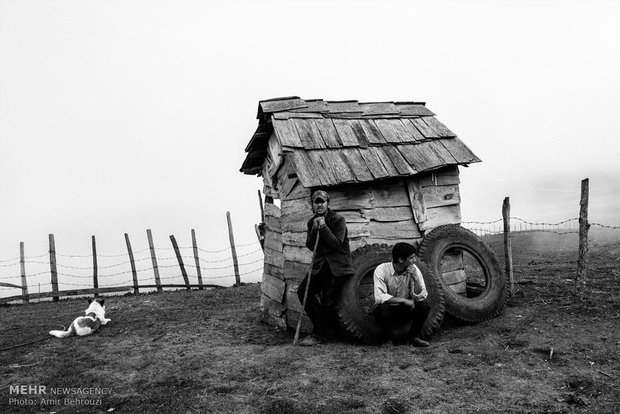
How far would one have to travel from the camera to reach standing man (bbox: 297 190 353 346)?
6184mm

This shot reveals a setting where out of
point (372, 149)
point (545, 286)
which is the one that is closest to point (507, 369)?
point (372, 149)

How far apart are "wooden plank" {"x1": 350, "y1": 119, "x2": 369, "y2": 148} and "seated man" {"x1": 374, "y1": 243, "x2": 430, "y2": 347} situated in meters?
2.59

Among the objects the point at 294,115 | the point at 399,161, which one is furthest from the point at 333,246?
the point at 294,115

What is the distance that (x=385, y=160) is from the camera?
293 inches

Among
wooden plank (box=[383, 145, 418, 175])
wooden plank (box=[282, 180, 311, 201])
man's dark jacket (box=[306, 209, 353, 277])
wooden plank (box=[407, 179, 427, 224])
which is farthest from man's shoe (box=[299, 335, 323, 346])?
wooden plank (box=[383, 145, 418, 175])

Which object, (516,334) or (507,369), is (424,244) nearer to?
(516,334)

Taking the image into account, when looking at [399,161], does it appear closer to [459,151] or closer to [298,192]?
[459,151]

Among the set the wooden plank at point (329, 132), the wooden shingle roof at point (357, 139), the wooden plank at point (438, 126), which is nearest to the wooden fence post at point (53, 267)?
the wooden shingle roof at point (357, 139)

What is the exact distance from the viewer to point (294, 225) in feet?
24.9

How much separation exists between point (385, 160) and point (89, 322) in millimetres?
6510

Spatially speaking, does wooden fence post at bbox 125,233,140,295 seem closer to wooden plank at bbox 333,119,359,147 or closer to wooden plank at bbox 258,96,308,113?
wooden plank at bbox 258,96,308,113

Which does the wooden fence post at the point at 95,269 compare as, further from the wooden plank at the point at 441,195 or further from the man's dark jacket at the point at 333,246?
the wooden plank at the point at 441,195

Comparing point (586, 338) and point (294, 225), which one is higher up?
point (294, 225)

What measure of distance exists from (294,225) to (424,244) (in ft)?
7.58
